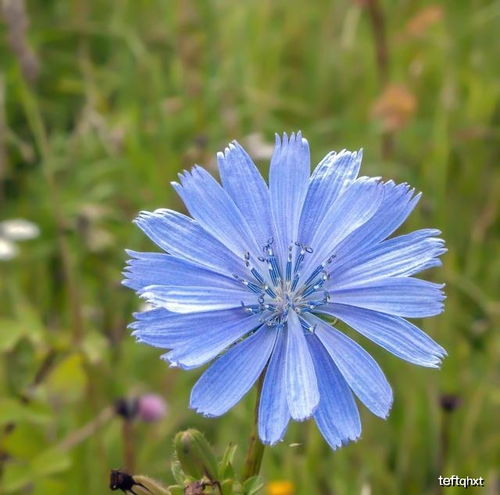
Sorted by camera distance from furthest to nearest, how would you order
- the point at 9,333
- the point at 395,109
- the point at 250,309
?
the point at 395,109, the point at 9,333, the point at 250,309

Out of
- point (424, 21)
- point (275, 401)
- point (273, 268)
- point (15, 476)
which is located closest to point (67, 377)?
point (15, 476)

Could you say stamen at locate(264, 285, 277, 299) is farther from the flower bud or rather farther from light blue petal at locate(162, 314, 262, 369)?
the flower bud

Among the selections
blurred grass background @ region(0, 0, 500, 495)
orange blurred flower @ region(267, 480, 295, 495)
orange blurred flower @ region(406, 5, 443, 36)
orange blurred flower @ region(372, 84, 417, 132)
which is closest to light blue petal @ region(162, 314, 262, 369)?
blurred grass background @ region(0, 0, 500, 495)

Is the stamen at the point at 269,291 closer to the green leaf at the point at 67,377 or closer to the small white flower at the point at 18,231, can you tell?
the green leaf at the point at 67,377

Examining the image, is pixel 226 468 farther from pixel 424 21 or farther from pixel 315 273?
pixel 424 21

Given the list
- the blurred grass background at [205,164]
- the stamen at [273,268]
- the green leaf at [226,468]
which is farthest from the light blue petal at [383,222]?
the blurred grass background at [205,164]

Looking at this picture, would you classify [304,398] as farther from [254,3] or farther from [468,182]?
[254,3]
